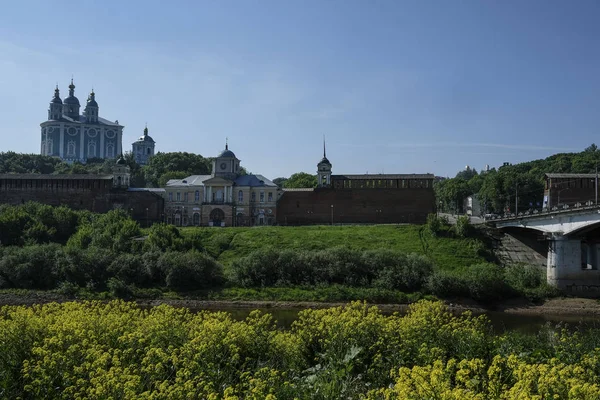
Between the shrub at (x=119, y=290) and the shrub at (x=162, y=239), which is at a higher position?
the shrub at (x=162, y=239)

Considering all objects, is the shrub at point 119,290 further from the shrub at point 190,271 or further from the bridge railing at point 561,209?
the bridge railing at point 561,209

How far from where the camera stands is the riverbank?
41.8 meters

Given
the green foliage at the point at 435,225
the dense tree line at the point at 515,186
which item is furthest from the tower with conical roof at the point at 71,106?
the green foliage at the point at 435,225

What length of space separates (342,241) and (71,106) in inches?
4239

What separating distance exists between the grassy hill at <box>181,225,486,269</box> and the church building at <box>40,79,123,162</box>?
89715mm

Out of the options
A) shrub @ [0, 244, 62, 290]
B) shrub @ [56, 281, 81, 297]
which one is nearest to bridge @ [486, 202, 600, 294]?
shrub @ [56, 281, 81, 297]

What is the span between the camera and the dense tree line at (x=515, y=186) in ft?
271

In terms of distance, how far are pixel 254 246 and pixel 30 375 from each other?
44.8 m

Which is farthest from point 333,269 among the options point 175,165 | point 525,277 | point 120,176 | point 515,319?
point 175,165

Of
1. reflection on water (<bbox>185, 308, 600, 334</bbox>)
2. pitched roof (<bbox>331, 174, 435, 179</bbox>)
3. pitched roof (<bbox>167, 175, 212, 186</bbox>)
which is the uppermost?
pitched roof (<bbox>331, 174, 435, 179</bbox>)

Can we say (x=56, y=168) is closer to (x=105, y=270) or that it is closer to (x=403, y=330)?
(x=105, y=270)

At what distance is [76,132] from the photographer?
141m

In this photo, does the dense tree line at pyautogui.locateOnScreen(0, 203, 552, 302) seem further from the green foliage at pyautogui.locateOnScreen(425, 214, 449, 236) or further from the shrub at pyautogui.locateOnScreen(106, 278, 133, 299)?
the green foliage at pyautogui.locateOnScreen(425, 214, 449, 236)

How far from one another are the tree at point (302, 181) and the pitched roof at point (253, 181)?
19615 mm
